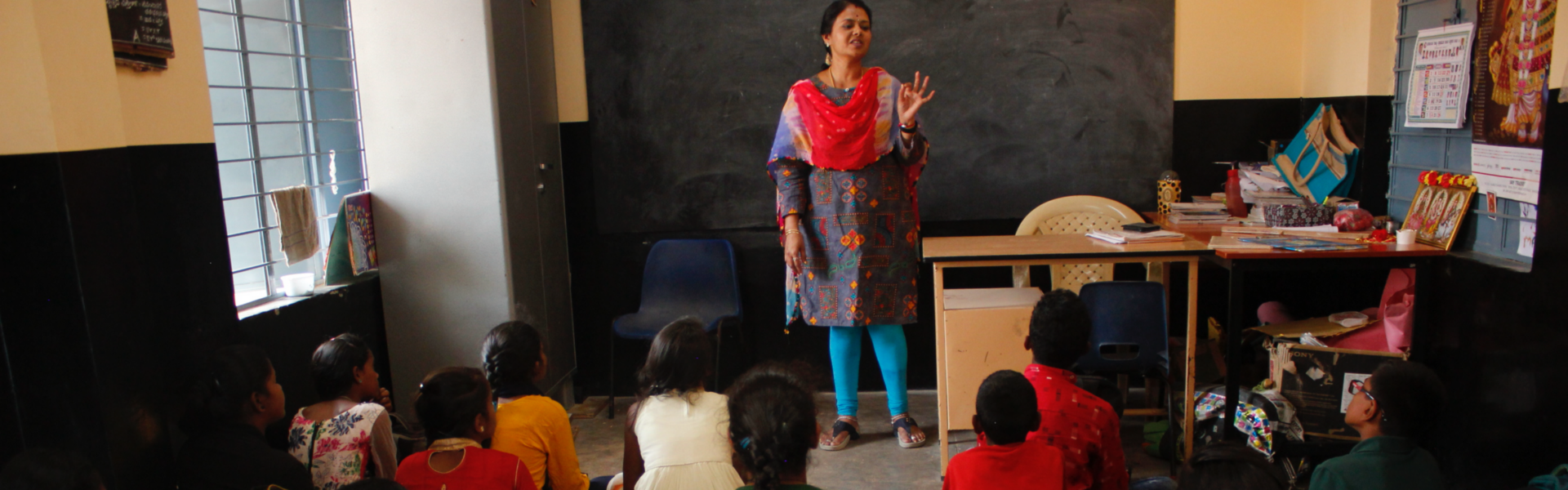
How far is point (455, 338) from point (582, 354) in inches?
27.6

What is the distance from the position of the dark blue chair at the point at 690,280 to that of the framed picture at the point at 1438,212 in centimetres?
235

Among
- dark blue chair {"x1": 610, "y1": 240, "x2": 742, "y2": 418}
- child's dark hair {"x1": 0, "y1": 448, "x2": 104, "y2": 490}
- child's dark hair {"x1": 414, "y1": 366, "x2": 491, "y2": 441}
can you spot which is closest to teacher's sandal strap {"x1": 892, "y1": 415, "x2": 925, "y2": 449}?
dark blue chair {"x1": 610, "y1": 240, "x2": 742, "y2": 418}

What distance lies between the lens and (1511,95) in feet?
8.59

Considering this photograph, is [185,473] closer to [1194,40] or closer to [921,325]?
[921,325]

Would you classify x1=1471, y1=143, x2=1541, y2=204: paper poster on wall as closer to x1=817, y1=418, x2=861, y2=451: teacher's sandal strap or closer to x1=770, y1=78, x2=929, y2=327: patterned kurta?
x1=770, y1=78, x2=929, y2=327: patterned kurta

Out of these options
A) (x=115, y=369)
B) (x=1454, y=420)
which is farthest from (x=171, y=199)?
(x=1454, y=420)

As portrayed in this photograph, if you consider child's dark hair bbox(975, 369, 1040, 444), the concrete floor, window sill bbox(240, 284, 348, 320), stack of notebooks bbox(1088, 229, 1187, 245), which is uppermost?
stack of notebooks bbox(1088, 229, 1187, 245)

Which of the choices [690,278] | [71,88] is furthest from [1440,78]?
[71,88]

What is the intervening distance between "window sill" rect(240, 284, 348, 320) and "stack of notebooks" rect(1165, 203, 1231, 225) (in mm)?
2941

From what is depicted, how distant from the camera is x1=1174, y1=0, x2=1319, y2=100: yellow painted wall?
3.76 meters

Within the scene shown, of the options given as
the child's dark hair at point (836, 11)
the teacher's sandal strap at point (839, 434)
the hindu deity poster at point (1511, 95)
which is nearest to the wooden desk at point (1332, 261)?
the hindu deity poster at point (1511, 95)

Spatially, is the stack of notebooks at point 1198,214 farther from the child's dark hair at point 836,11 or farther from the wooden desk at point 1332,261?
the child's dark hair at point 836,11

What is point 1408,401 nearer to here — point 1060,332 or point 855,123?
point 1060,332

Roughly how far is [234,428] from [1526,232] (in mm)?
3222
